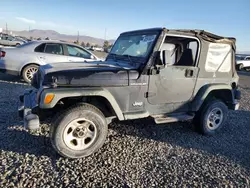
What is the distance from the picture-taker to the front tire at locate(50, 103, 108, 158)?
290 centimetres

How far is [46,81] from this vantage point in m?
3.01

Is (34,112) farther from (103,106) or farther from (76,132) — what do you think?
(103,106)

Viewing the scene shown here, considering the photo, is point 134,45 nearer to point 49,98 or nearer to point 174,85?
point 174,85

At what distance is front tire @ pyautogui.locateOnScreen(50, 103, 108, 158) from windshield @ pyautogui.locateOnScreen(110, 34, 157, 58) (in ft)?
4.36

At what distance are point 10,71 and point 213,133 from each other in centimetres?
666

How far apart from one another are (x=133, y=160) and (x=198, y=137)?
1772 mm

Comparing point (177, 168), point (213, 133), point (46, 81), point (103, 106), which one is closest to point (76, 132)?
point (103, 106)

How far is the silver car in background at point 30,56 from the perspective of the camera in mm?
6898

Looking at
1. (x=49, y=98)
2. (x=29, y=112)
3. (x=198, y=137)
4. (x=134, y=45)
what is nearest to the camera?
(x=49, y=98)

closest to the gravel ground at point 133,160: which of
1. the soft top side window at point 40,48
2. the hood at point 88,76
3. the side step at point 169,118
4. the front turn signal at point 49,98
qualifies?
the side step at point 169,118

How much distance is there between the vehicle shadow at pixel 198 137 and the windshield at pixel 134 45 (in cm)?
158

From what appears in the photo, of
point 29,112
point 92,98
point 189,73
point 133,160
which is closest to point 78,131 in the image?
point 92,98

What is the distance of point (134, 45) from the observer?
386cm

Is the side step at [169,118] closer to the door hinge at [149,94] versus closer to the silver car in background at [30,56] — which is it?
the door hinge at [149,94]
